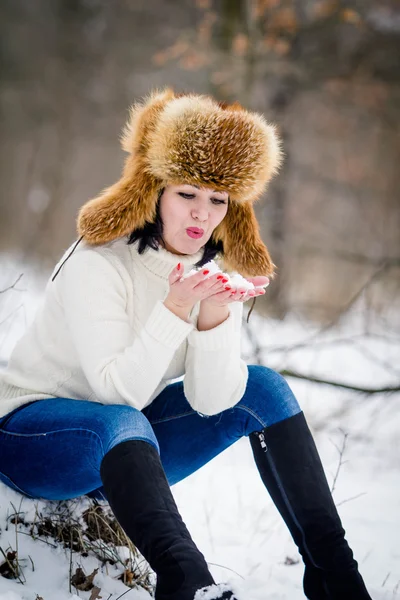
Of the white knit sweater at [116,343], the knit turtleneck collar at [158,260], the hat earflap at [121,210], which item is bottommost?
the white knit sweater at [116,343]

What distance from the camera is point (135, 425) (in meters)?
1.65

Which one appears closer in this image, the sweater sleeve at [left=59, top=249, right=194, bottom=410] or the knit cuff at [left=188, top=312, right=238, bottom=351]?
the sweater sleeve at [left=59, top=249, right=194, bottom=410]

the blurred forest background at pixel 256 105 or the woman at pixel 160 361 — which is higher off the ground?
the blurred forest background at pixel 256 105

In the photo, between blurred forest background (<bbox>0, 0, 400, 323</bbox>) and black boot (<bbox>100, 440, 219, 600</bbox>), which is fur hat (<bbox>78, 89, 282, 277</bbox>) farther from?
blurred forest background (<bbox>0, 0, 400, 323</bbox>)

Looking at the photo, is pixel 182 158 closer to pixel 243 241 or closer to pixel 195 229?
pixel 195 229

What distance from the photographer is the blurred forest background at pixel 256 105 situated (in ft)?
21.7

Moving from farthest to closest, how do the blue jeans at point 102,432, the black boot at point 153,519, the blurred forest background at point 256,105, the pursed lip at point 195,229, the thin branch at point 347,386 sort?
the blurred forest background at point 256,105
the thin branch at point 347,386
the pursed lip at point 195,229
the blue jeans at point 102,432
the black boot at point 153,519

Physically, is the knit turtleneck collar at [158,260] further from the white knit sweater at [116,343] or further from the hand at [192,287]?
the hand at [192,287]

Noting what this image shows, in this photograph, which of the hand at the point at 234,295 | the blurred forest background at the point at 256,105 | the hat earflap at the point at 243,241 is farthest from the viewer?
the blurred forest background at the point at 256,105

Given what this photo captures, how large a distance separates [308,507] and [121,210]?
1072 mm

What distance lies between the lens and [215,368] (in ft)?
6.23

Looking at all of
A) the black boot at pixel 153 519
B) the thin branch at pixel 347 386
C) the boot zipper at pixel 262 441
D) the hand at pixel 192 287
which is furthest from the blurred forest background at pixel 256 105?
the black boot at pixel 153 519

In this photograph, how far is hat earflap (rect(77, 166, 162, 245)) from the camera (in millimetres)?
1937

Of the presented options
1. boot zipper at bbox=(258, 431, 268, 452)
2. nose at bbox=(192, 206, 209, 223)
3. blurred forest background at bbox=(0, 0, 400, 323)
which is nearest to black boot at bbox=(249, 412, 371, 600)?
boot zipper at bbox=(258, 431, 268, 452)
